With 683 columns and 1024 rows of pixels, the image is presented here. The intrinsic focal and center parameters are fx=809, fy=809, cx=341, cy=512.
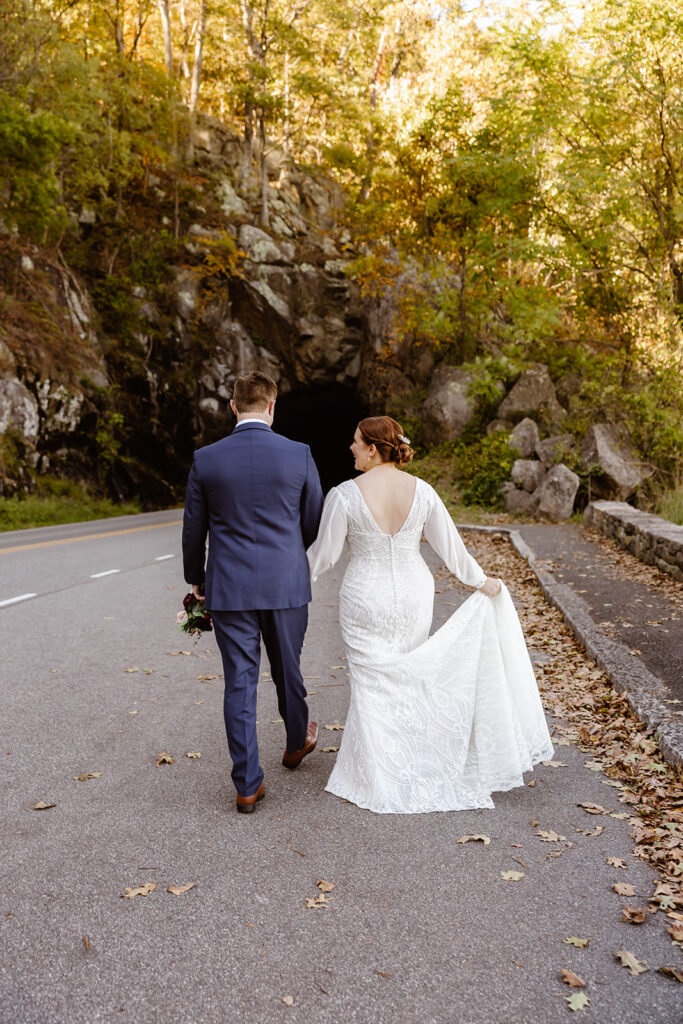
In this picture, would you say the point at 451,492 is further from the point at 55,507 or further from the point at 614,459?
the point at 55,507

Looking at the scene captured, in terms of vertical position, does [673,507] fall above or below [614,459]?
below

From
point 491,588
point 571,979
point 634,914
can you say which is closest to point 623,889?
point 634,914

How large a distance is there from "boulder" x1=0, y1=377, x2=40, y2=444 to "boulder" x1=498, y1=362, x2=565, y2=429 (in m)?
14.1

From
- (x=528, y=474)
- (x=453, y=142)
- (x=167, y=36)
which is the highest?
(x=167, y=36)

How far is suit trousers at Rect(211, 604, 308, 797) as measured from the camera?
4.24m

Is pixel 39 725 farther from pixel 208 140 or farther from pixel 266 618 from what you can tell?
pixel 208 140

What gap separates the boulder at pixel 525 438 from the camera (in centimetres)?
2227

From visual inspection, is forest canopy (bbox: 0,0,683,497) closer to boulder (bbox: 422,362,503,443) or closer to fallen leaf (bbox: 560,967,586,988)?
boulder (bbox: 422,362,503,443)

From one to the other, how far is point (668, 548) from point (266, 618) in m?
8.17

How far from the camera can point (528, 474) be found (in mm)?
20953

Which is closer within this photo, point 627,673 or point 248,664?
point 248,664

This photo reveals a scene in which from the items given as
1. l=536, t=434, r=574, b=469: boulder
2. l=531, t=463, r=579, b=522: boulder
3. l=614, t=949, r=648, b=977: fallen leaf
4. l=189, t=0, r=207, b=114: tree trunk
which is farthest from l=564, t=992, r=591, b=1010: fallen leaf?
l=189, t=0, r=207, b=114: tree trunk

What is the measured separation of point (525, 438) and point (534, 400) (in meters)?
2.11

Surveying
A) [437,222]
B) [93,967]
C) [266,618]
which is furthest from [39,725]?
[437,222]
